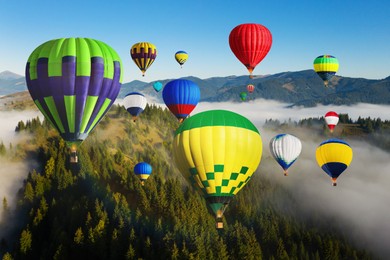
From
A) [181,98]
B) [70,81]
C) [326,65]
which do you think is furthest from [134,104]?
[70,81]

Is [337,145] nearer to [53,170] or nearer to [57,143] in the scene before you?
[53,170]

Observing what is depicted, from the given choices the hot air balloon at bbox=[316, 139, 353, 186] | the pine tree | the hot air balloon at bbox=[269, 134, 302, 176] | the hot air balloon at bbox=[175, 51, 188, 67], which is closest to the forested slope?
the pine tree

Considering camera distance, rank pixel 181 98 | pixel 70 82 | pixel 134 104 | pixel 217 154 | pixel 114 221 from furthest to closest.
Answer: pixel 134 104 < pixel 114 221 < pixel 181 98 < pixel 70 82 < pixel 217 154

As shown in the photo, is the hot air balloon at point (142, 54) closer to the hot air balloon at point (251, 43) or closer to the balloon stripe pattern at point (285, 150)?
the balloon stripe pattern at point (285, 150)

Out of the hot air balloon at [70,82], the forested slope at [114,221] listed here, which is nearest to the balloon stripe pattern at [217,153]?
the hot air balloon at [70,82]

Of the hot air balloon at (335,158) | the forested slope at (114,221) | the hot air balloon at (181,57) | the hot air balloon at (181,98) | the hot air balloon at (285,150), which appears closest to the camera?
the hot air balloon at (181,98)

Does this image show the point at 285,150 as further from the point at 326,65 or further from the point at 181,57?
the point at 181,57

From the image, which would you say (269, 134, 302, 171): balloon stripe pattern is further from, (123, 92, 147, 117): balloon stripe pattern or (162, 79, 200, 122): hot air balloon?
(123, 92, 147, 117): balloon stripe pattern
